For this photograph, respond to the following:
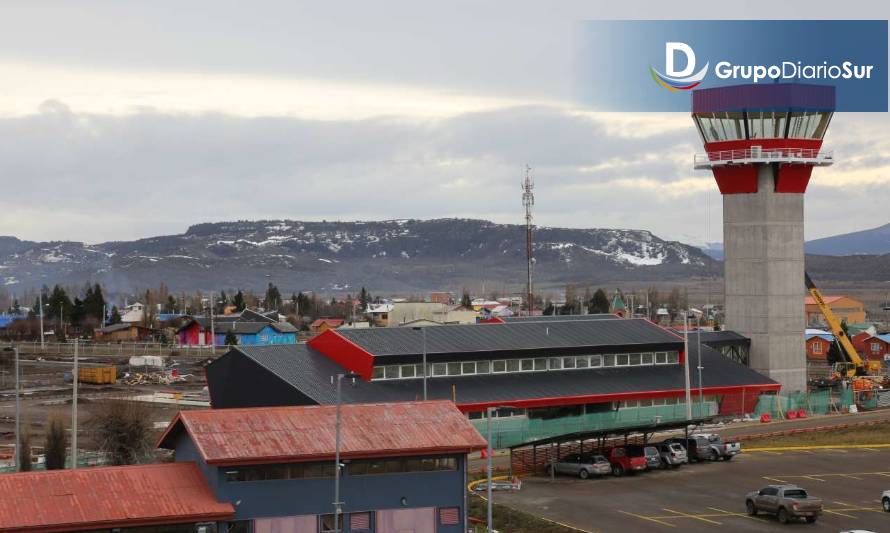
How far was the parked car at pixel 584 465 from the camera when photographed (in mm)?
62812

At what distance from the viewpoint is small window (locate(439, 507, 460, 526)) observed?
46.4 m

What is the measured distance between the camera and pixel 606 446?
2653 inches

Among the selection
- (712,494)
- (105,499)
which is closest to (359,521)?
(105,499)

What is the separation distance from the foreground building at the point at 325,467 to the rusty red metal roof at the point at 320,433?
36 millimetres

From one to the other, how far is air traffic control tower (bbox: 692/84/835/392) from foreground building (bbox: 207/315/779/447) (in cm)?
926

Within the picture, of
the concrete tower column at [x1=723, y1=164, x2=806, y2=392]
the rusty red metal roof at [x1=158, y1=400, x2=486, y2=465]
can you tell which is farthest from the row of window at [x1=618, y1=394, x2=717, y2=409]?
the rusty red metal roof at [x1=158, y1=400, x2=486, y2=465]

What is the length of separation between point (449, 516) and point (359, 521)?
3353mm

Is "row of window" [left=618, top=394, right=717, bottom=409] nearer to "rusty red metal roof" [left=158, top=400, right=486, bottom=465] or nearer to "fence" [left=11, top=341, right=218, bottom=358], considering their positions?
"rusty red metal roof" [left=158, top=400, right=486, bottom=465]

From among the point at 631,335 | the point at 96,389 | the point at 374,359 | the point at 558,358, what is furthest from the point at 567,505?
the point at 96,389

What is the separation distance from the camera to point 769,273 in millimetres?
101000

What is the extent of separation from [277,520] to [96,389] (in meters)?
84.6

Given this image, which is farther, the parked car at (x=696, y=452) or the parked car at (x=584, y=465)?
the parked car at (x=696, y=452)

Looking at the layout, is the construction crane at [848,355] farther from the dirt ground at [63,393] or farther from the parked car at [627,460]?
the parked car at [627,460]

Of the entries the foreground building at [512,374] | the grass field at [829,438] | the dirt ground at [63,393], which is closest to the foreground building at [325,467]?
the foreground building at [512,374]
